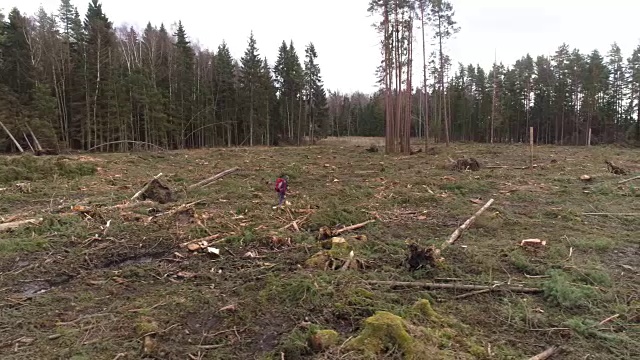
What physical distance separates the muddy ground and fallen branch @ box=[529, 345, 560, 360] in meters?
0.08

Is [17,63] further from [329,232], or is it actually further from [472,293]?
[472,293]

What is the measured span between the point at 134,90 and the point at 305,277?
34773mm

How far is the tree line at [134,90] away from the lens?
30844 millimetres

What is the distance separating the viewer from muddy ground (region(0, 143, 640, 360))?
3596 mm

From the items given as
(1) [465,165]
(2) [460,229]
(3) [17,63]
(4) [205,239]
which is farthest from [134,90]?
(2) [460,229]

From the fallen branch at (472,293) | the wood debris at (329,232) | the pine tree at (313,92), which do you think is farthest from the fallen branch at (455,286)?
the pine tree at (313,92)

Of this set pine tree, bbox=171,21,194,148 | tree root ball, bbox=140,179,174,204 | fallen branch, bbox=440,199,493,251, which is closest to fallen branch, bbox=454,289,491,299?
fallen branch, bbox=440,199,493,251

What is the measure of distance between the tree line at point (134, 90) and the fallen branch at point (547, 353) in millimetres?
24503

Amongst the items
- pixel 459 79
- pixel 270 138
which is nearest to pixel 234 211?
pixel 270 138

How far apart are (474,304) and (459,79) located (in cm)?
6841

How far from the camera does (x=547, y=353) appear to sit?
11.3 ft

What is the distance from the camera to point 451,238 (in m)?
6.75

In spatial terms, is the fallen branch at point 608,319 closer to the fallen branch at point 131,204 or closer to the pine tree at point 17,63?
the fallen branch at point 131,204

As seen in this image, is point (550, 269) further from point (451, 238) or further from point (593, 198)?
point (593, 198)
